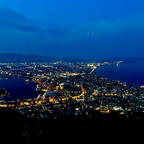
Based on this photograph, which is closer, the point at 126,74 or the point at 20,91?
the point at 20,91

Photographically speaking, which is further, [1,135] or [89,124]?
[89,124]

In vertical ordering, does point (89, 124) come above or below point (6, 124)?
below

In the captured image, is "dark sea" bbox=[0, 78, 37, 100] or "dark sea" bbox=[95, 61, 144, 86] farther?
"dark sea" bbox=[95, 61, 144, 86]

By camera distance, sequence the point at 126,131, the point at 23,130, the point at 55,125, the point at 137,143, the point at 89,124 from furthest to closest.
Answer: the point at 89,124
the point at 55,125
the point at 126,131
the point at 23,130
the point at 137,143

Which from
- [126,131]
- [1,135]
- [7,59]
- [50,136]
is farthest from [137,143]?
[7,59]

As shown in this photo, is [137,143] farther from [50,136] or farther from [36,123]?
[36,123]

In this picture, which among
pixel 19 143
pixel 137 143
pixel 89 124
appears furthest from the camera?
pixel 89 124

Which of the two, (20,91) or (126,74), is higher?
(126,74)

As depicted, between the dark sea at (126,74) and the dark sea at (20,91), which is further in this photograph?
the dark sea at (126,74)

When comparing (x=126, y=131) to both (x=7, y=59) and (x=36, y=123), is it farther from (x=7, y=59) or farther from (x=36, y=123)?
(x=7, y=59)
